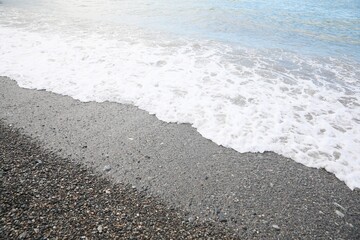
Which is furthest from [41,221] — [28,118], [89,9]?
[89,9]

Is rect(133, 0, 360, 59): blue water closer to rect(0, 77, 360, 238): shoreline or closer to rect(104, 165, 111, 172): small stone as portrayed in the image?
rect(0, 77, 360, 238): shoreline

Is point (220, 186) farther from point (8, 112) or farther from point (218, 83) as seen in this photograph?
point (8, 112)

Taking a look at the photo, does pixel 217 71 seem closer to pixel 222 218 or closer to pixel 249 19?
pixel 222 218

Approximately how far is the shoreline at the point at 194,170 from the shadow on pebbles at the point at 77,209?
0.25 m

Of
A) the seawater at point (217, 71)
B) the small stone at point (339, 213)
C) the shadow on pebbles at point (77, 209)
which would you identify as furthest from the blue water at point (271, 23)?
the shadow on pebbles at point (77, 209)

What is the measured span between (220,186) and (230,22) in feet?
51.2

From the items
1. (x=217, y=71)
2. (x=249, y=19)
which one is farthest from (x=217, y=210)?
(x=249, y=19)

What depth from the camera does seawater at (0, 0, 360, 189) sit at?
6.09 meters

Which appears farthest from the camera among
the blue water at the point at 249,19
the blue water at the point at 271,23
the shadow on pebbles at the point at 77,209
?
the blue water at the point at 249,19

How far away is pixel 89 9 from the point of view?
1902cm

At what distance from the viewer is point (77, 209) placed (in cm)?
371

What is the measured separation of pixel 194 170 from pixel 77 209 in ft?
7.37

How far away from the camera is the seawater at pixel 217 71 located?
20.0 ft

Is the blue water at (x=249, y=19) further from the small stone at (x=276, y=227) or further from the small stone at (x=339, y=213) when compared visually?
the small stone at (x=276, y=227)
